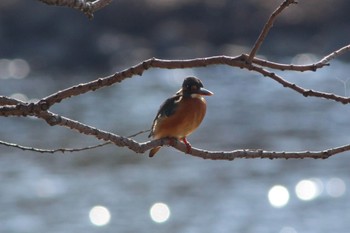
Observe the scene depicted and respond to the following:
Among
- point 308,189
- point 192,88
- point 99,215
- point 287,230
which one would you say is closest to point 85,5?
point 192,88

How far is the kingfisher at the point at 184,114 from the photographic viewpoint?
15.5 feet

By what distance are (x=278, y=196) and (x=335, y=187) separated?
3.04ft

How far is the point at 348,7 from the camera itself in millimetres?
26172

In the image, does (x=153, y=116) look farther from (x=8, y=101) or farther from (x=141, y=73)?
(x=141, y=73)

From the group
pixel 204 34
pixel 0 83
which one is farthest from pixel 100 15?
pixel 0 83

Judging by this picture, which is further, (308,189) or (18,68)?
(18,68)

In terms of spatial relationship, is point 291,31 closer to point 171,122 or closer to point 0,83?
point 0,83

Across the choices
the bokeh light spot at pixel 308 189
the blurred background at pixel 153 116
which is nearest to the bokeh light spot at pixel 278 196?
the blurred background at pixel 153 116

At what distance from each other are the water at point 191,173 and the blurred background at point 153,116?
0.03 metres

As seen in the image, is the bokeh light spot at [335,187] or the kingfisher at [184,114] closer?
the kingfisher at [184,114]

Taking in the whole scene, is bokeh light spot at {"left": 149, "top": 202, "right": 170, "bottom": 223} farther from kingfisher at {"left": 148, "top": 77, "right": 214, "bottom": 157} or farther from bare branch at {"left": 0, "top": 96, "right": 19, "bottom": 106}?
bare branch at {"left": 0, "top": 96, "right": 19, "bottom": 106}

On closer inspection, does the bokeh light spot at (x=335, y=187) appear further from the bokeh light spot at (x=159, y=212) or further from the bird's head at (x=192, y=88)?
the bird's head at (x=192, y=88)

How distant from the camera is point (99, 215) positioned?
46.3 feet

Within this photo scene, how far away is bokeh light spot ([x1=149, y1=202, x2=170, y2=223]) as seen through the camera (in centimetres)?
1387
